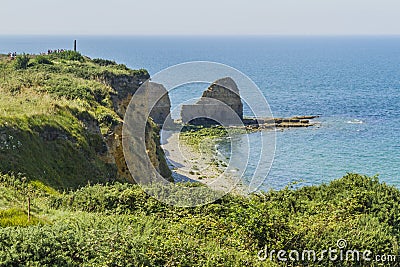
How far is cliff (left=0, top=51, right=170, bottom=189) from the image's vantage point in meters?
19.8

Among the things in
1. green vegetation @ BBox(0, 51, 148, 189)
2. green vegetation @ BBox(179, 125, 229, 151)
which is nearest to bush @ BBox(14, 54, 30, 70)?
green vegetation @ BBox(0, 51, 148, 189)

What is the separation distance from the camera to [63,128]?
23.6 meters

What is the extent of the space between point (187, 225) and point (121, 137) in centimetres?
1443

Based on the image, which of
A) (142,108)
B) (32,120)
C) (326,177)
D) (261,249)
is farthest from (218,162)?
(261,249)

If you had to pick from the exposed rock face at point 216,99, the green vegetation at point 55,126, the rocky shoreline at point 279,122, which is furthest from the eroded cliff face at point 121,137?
the rocky shoreline at point 279,122

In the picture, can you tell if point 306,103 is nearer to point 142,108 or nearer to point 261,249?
point 142,108

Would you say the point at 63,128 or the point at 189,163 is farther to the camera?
the point at 189,163

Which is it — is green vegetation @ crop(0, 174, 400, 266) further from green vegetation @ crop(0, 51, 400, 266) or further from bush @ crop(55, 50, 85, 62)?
bush @ crop(55, 50, 85, 62)

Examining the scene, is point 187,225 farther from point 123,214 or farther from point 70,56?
point 70,56

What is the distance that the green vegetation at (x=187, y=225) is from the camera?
10516 millimetres

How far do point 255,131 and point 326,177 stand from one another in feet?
63.5

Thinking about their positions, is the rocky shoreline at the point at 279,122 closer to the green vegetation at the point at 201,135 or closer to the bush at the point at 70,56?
the green vegetation at the point at 201,135

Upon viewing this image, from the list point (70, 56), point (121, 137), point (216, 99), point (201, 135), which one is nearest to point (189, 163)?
point (201, 135)

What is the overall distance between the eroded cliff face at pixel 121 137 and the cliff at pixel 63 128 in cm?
6
